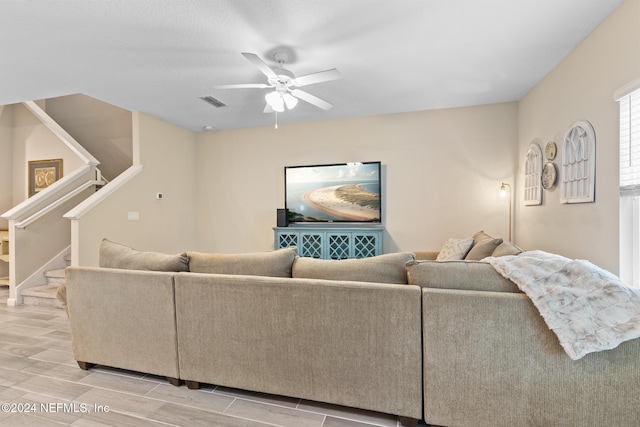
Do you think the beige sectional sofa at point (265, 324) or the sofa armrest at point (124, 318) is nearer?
the beige sectional sofa at point (265, 324)

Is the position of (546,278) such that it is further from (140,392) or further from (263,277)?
(140,392)

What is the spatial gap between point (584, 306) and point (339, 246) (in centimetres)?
318

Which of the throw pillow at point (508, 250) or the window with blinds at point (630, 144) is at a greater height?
the window with blinds at point (630, 144)

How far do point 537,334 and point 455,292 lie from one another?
398 mm

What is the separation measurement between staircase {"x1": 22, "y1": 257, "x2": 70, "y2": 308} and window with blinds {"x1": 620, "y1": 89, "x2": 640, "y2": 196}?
5686mm

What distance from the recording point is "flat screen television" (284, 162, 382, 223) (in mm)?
4582

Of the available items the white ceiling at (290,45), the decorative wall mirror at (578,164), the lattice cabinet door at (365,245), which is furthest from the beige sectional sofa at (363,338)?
the lattice cabinet door at (365,245)

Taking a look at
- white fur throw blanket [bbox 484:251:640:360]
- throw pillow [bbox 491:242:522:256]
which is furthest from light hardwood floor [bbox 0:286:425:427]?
throw pillow [bbox 491:242:522:256]

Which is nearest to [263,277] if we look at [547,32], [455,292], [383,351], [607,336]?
[383,351]

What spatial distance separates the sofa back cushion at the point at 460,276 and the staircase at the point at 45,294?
4354 mm

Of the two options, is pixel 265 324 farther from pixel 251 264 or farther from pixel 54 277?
pixel 54 277

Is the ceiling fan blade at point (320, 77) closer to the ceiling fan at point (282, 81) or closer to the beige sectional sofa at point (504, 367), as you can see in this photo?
the ceiling fan at point (282, 81)

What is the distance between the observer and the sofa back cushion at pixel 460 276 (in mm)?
1559

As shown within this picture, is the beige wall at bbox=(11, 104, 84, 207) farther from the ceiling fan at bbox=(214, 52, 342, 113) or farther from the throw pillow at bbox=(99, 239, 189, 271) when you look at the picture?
the ceiling fan at bbox=(214, 52, 342, 113)
